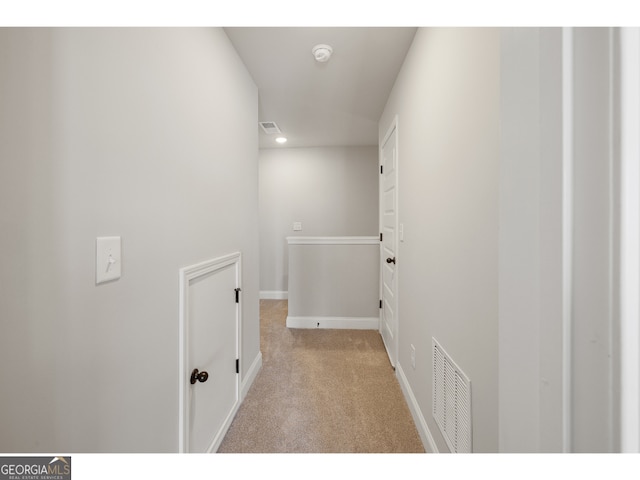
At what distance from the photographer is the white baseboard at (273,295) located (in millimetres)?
4609

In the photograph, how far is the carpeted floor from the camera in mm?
1488

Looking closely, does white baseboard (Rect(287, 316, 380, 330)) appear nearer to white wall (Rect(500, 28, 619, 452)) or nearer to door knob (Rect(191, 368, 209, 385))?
door knob (Rect(191, 368, 209, 385))

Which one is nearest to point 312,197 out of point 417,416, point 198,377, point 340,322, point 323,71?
point 340,322

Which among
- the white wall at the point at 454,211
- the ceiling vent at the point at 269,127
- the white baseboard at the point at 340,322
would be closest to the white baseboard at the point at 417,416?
A: the white wall at the point at 454,211

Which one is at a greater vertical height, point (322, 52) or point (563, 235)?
point (322, 52)

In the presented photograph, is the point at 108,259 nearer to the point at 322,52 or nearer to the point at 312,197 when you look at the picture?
the point at 322,52

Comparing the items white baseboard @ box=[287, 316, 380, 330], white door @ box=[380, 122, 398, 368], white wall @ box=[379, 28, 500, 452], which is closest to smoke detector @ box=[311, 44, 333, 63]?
white wall @ box=[379, 28, 500, 452]

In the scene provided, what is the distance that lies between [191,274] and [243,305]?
769mm

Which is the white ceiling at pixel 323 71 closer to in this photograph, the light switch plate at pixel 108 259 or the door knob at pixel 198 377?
the light switch plate at pixel 108 259

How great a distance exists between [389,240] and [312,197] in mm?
2312

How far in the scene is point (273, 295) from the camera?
462 centimetres

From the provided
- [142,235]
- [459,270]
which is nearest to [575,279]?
[459,270]

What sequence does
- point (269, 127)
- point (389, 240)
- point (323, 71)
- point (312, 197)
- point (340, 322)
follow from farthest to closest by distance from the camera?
1. point (312, 197)
2. point (269, 127)
3. point (340, 322)
4. point (389, 240)
5. point (323, 71)

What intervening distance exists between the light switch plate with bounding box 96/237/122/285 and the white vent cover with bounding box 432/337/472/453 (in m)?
1.24
